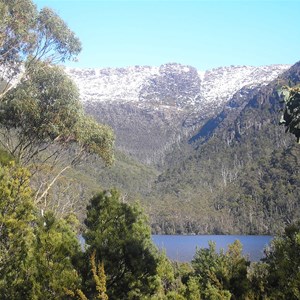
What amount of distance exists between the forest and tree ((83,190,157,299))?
0.03 metres

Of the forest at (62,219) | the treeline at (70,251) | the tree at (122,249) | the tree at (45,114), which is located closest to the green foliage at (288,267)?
the forest at (62,219)

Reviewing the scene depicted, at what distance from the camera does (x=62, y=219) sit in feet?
47.6

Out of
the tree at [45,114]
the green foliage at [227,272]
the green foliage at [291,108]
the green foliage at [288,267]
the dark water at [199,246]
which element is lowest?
the dark water at [199,246]

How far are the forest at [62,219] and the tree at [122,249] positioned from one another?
3 cm

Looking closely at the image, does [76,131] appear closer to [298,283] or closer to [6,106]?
[6,106]

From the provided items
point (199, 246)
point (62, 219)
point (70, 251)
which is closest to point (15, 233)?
point (70, 251)

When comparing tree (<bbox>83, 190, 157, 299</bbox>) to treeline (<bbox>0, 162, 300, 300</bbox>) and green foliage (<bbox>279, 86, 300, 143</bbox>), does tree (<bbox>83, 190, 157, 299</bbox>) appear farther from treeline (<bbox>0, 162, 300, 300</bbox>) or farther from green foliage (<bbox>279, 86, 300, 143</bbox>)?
green foliage (<bbox>279, 86, 300, 143</bbox>)

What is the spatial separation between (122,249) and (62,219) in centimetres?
254

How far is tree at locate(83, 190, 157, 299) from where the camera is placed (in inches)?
518

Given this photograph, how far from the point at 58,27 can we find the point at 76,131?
466 cm

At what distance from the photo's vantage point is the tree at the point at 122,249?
43.1 ft

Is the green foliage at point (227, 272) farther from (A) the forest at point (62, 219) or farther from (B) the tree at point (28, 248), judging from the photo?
(B) the tree at point (28, 248)

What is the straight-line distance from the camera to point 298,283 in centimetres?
1770

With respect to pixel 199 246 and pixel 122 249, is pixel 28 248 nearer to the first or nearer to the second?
pixel 122 249
